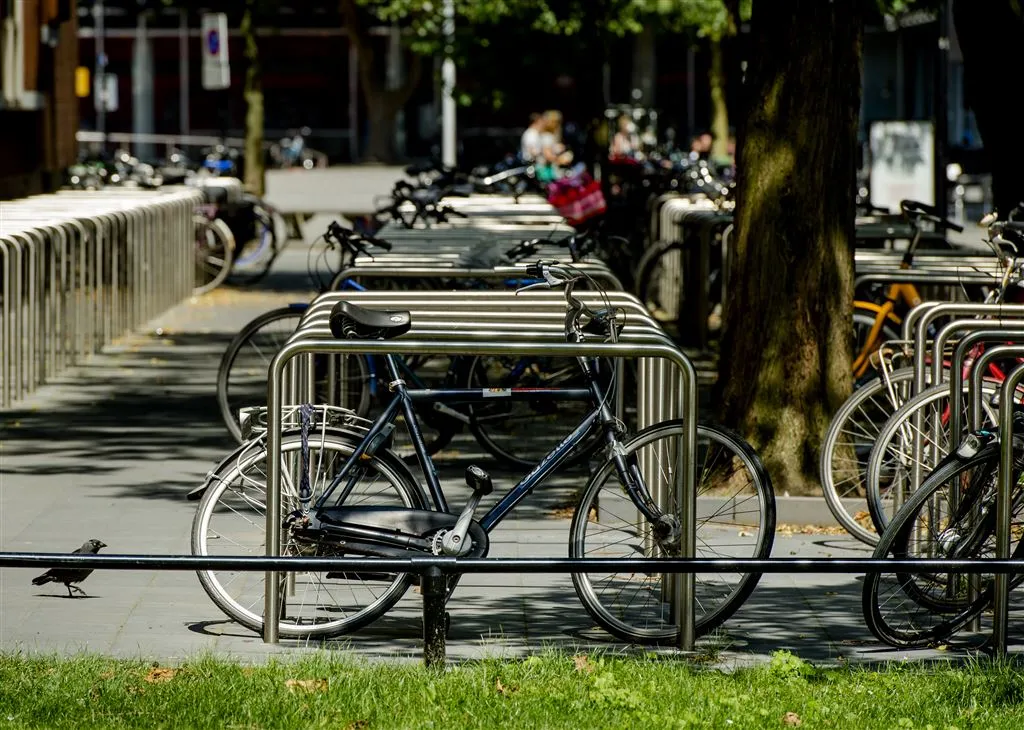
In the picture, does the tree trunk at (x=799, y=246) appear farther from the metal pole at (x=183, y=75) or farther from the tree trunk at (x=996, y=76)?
the metal pole at (x=183, y=75)

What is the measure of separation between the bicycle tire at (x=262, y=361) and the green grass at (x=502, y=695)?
11.8 feet

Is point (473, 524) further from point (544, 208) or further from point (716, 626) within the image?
point (544, 208)

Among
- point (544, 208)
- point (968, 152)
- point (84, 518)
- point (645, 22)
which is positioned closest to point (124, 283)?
point (544, 208)

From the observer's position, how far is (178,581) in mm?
6973

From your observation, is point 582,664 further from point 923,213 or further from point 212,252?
point 212,252

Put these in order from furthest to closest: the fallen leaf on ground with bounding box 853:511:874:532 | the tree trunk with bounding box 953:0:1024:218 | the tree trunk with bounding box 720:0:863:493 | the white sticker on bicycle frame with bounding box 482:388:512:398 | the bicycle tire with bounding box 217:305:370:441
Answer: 1. the tree trunk with bounding box 953:0:1024:218
2. the bicycle tire with bounding box 217:305:370:441
3. the tree trunk with bounding box 720:0:863:493
4. the white sticker on bicycle frame with bounding box 482:388:512:398
5. the fallen leaf on ground with bounding box 853:511:874:532

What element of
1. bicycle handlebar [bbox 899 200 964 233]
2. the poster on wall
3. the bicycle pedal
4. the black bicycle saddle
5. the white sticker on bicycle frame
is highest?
the poster on wall

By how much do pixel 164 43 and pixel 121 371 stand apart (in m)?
54.3

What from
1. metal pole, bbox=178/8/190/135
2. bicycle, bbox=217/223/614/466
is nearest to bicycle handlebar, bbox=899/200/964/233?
bicycle, bbox=217/223/614/466

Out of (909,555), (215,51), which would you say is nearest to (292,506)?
(909,555)

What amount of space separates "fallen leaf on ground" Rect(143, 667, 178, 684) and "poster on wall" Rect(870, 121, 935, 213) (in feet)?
55.5

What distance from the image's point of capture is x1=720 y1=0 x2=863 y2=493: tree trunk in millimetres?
8492

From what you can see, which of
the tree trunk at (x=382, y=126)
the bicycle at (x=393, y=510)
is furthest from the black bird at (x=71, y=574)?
the tree trunk at (x=382, y=126)

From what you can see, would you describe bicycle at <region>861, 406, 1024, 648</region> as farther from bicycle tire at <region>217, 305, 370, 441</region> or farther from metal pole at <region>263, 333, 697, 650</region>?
bicycle tire at <region>217, 305, 370, 441</region>
